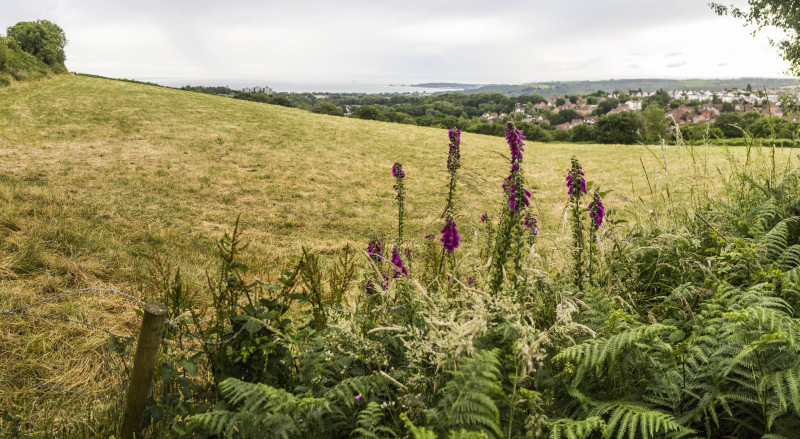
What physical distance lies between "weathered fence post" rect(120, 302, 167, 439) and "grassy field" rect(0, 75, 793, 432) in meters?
0.72

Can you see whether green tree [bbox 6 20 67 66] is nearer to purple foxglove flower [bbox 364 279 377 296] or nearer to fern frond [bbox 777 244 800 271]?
purple foxglove flower [bbox 364 279 377 296]

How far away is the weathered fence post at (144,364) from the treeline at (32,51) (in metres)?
31.6

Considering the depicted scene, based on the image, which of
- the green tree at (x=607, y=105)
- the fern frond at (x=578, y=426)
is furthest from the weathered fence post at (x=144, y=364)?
the green tree at (x=607, y=105)

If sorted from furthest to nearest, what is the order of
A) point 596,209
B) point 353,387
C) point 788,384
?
point 596,209, point 353,387, point 788,384

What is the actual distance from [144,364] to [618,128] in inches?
1717

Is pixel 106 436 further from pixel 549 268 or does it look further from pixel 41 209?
pixel 41 209

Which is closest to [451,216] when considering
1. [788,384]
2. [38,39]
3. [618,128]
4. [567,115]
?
[788,384]

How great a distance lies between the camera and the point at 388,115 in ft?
133

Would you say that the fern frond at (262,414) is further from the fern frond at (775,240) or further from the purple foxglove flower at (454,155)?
the fern frond at (775,240)

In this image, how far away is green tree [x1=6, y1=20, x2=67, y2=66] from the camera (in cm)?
3312

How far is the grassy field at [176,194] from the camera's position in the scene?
366 centimetres

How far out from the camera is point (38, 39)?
33.9 metres

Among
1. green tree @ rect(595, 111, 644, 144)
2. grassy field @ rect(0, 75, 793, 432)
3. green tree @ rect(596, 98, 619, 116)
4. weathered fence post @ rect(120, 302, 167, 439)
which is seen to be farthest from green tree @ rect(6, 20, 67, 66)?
green tree @ rect(596, 98, 619, 116)

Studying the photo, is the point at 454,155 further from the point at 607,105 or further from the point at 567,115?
the point at 607,105
